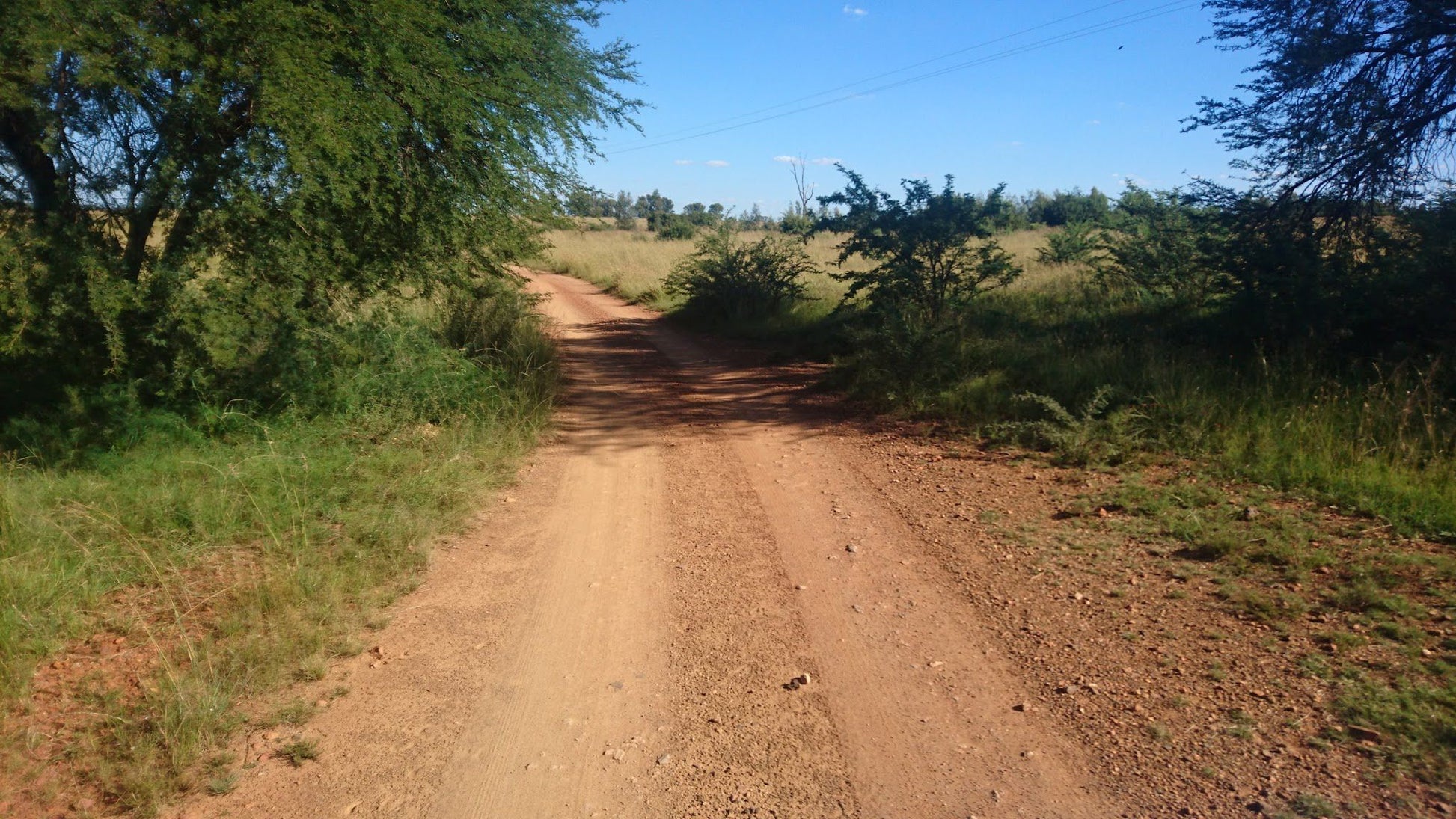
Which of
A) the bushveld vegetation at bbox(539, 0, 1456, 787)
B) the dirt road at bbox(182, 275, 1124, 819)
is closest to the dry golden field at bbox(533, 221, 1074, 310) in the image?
the bushveld vegetation at bbox(539, 0, 1456, 787)

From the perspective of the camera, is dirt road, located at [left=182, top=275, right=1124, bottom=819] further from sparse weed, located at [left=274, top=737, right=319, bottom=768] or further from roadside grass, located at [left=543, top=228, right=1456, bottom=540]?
roadside grass, located at [left=543, top=228, right=1456, bottom=540]

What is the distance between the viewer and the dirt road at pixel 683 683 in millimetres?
3555

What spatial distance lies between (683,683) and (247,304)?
18.6 feet

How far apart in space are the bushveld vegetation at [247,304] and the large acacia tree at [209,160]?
26 millimetres

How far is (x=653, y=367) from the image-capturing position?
1334 cm

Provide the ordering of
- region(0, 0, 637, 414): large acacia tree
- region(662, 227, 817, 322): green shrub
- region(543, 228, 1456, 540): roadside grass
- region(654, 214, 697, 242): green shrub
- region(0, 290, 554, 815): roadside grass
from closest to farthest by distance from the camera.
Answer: region(0, 290, 554, 815): roadside grass, region(543, 228, 1456, 540): roadside grass, region(0, 0, 637, 414): large acacia tree, region(662, 227, 817, 322): green shrub, region(654, 214, 697, 242): green shrub

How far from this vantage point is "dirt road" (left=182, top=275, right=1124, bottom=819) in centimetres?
355

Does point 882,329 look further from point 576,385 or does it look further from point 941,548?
point 941,548

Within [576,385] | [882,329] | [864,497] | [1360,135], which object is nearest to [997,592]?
[864,497]

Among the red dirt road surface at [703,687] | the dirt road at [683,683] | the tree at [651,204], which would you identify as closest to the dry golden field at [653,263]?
the dirt road at [683,683]

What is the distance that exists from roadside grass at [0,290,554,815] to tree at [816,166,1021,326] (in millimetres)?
5980

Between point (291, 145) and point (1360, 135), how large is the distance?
35.2 feet

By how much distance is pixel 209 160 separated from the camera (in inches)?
300

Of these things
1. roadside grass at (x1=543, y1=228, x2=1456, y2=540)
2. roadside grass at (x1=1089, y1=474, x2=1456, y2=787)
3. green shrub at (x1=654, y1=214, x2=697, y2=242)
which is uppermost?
green shrub at (x1=654, y1=214, x2=697, y2=242)
